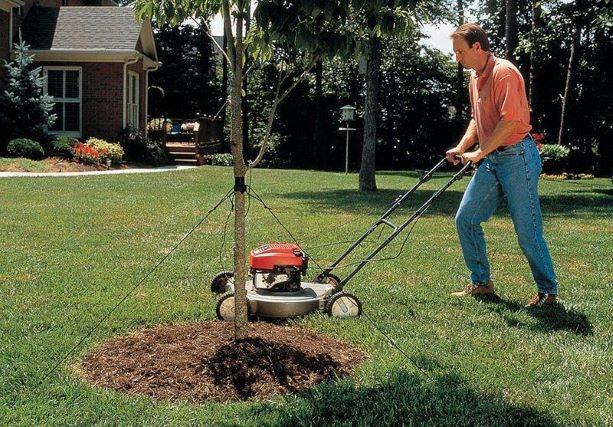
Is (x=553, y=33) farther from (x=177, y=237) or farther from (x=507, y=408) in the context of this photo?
(x=507, y=408)

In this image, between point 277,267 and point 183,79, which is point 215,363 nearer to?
point 277,267

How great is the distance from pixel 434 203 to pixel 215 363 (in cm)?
1095

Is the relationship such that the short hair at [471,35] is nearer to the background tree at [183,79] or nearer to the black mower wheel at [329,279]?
the black mower wheel at [329,279]

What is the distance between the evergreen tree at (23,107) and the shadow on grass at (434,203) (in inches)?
361

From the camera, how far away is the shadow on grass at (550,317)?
502cm

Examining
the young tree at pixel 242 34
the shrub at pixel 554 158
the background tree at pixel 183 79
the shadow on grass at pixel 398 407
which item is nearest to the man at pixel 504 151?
the young tree at pixel 242 34

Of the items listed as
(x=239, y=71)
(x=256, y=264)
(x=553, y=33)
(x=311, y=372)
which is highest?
(x=553, y=33)

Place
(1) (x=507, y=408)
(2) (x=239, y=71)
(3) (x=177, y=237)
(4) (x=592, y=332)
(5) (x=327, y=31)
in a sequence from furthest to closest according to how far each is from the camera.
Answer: (3) (x=177, y=237) < (4) (x=592, y=332) < (2) (x=239, y=71) < (5) (x=327, y=31) < (1) (x=507, y=408)

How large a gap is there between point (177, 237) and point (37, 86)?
14964 millimetres

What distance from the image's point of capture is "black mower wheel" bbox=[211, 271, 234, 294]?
5859 millimetres

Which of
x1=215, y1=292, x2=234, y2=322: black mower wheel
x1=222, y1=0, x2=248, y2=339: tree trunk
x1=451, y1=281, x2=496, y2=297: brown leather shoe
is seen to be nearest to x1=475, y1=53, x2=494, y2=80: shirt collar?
x1=451, y1=281, x2=496, y2=297: brown leather shoe

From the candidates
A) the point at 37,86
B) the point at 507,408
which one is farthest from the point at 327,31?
the point at 37,86

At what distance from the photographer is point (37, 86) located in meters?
22.0

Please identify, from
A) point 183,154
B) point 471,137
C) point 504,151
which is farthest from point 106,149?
point 504,151
